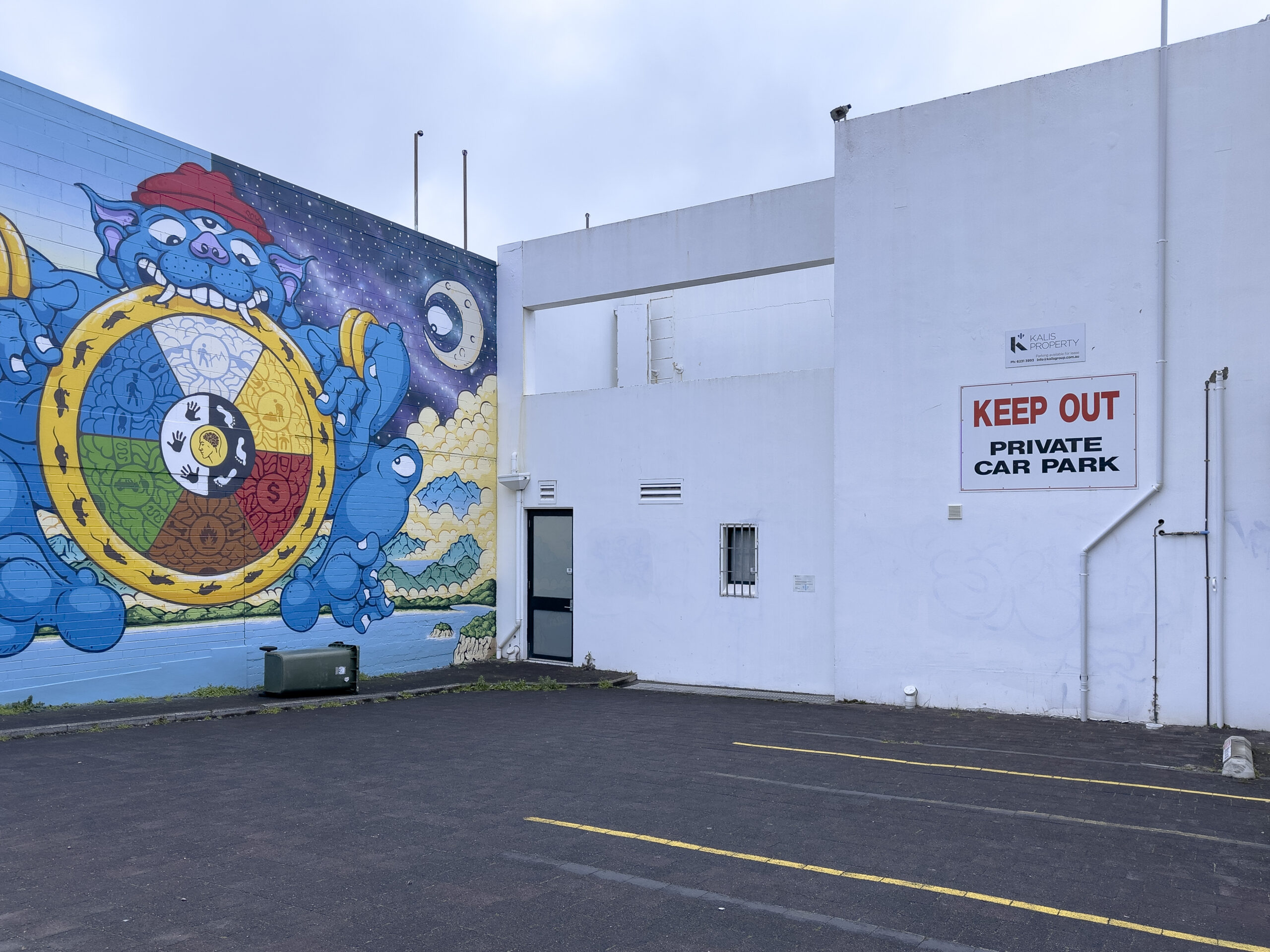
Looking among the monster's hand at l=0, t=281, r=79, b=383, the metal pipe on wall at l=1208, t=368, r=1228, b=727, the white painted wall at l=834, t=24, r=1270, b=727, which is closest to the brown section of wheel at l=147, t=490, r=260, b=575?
the monster's hand at l=0, t=281, r=79, b=383

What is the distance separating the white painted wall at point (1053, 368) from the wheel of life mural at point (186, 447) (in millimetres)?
7385

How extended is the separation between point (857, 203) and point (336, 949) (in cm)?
1057

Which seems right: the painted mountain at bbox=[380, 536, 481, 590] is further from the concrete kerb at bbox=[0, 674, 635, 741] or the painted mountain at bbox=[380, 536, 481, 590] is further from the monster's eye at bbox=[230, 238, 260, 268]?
the monster's eye at bbox=[230, 238, 260, 268]

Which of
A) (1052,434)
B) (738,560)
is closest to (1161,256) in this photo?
(1052,434)

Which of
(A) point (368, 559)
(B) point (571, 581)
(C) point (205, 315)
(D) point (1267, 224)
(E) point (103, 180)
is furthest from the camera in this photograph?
(B) point (571, 581)

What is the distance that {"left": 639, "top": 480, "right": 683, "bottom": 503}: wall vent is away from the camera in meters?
14.2

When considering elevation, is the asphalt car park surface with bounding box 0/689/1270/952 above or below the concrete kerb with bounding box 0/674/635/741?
above

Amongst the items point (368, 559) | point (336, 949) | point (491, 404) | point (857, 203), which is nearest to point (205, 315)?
point (368, 559)

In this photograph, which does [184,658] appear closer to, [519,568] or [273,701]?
[273,701]

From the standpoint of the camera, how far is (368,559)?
1398 cm

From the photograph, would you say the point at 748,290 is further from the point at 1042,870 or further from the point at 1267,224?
the point at 1042,870

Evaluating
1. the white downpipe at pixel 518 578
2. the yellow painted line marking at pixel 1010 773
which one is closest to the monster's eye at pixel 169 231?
the white downpipe at pixel 518 578

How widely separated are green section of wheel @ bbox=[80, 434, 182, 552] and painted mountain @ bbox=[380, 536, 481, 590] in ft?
11.9

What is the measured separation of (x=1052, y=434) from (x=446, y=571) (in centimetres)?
922
